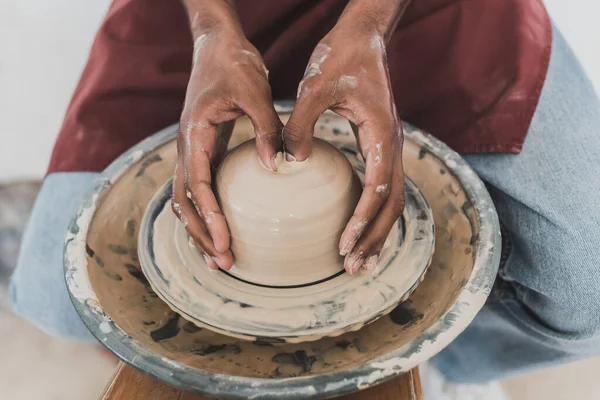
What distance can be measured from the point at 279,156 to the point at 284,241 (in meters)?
0.13

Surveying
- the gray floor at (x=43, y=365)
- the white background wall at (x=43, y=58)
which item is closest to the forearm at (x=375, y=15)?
the white background wall at (x=43, y=58)

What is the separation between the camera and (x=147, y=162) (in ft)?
3.70

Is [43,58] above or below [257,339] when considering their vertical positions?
below

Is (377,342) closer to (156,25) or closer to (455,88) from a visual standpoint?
(455,88)

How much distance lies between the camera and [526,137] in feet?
3.81

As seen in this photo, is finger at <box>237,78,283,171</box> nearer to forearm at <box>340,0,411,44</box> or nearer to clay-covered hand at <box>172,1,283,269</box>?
clay-covered hand at <box>172,1,283,269</box>

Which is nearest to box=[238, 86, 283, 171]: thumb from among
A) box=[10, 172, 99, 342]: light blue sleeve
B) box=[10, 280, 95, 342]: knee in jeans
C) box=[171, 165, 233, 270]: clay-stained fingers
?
box=[171, 165, 233, 270]: clay-stained fingers

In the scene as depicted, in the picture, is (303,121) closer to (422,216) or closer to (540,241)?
(422,216)

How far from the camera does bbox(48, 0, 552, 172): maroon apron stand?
3.77 feet

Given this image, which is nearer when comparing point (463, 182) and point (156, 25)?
point (463, 182)

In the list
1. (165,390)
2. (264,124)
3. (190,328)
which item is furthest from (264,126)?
(165,390)

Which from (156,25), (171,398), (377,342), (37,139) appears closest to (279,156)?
(377,342)

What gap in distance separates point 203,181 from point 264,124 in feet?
0.42

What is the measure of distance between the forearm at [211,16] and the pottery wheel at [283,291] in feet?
1.16
